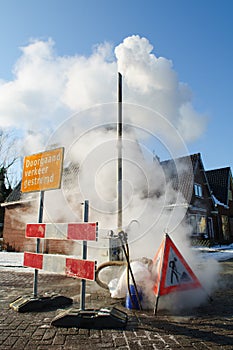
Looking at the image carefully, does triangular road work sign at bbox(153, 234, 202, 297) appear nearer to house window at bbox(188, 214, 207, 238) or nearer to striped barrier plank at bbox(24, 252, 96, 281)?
striped barrier plank at bbox(24, 252, 96, 281)

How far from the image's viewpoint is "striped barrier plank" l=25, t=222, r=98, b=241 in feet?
11.0

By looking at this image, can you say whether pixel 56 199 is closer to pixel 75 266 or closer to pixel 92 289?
pixel 92 289

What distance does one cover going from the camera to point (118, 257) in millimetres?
7566

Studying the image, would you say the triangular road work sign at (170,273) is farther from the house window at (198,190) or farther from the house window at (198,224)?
the house window at (198,190)

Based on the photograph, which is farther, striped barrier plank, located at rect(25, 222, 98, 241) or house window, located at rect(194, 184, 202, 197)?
house window, located at rect(194, 184, 202, 197)

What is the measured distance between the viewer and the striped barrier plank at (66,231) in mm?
3365

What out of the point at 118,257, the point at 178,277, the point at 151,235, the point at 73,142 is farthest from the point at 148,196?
the point at 178,277

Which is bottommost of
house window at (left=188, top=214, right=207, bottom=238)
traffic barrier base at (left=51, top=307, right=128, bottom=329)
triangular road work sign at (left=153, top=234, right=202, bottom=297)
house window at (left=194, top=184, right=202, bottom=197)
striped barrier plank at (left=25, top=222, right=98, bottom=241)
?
traffic barrier base at (left=51, top=307, right=128, bottom=329)

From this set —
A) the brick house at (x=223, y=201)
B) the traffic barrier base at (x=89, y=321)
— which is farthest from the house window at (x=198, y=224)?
the traffic barrier base at (x=89, y=321)

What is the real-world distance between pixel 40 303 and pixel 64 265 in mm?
918

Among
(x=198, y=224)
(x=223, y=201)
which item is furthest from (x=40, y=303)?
(x=223, y=201)

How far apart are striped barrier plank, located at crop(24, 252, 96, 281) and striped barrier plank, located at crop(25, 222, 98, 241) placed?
294 mm

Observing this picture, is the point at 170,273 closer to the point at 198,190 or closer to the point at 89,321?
the point at 89,321

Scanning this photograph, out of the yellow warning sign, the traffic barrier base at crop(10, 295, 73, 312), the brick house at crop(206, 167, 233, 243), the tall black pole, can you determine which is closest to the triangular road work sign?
the traffic barrier base at crop(10, 295, 73, 312)
